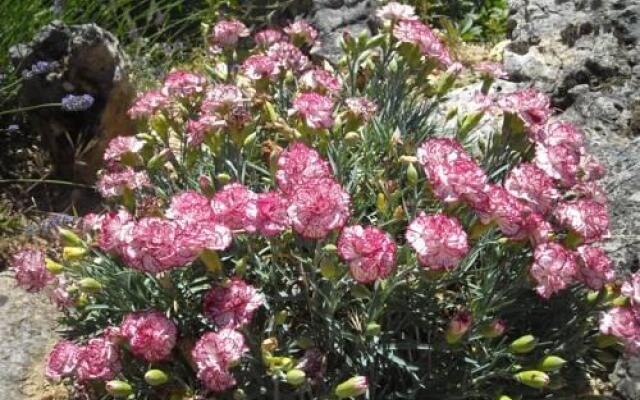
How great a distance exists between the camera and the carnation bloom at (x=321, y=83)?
108 inches

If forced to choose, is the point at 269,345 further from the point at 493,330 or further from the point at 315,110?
the point at 315,110

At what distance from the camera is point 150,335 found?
6.44ft

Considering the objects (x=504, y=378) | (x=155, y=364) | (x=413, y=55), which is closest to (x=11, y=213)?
(x=155, y=364)

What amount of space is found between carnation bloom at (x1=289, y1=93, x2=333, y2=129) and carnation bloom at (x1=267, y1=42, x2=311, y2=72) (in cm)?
50

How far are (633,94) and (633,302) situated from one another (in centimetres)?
130

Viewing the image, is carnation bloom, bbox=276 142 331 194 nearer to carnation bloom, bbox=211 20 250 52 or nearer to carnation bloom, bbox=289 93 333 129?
carnation bloom, bbox=289 93 333 129

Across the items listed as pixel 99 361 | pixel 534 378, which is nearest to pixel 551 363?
pixel 534 378

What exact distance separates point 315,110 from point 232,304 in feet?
2.06

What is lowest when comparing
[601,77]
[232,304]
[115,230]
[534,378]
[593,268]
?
[601,77]

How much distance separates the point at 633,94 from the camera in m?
3.21

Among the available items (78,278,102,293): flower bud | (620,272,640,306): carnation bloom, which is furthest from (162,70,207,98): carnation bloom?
(620,272,640,306): carnation bloom

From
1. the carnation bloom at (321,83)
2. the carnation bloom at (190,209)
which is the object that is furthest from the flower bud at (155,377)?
the carnation bloom at (321,83)

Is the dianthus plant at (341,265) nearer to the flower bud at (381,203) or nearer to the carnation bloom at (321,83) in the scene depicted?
the flower bud at (381,203)

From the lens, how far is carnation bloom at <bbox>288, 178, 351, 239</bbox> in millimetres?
1862
